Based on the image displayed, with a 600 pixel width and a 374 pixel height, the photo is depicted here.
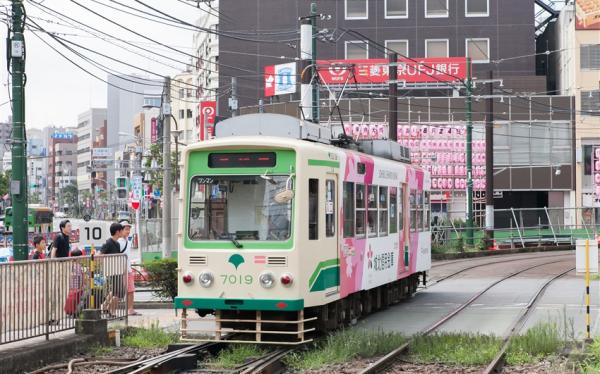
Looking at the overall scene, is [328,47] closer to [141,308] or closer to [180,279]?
[141,308]

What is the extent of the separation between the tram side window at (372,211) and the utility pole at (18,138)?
5858 mm

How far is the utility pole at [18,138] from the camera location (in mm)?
16547

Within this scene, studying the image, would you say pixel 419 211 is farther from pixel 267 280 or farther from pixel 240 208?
pixel 267 280

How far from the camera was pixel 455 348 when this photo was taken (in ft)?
43.5

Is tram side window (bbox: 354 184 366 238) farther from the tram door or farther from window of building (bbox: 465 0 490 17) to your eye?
window of building (bbox: 465 0 490 17)

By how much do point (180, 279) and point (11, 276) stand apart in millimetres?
2438

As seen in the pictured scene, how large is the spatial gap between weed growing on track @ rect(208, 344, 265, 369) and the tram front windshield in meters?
1.51

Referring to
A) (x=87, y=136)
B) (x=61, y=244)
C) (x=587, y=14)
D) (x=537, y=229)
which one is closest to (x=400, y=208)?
(x=61, y=244)

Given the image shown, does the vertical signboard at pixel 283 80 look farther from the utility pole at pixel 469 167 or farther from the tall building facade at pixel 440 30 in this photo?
the utility pole at pixel 469 167

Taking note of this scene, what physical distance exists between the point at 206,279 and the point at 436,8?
196 ft

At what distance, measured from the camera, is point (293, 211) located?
43.9 feet

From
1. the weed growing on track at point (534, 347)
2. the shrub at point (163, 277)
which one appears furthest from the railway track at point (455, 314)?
the shrub at point (163, 277)

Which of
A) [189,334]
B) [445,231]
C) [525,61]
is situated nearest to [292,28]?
[525,61]

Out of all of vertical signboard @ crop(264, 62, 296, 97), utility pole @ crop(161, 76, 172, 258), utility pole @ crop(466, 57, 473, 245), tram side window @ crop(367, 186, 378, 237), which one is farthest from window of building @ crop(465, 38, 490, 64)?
tram side window @ crop(367, 186, 378, 237)
